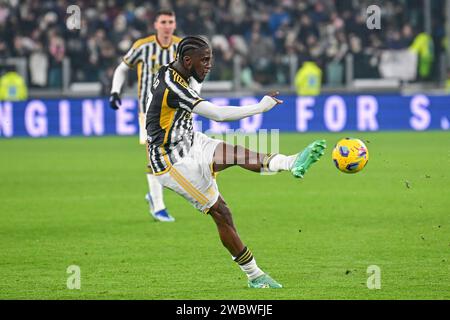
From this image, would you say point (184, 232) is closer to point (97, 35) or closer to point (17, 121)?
point (17, 121)

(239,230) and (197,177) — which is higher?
(197,177)

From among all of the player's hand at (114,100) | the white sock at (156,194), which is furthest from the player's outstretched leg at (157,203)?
the player's hand at (114,100)

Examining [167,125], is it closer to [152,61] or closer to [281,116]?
[152,61]

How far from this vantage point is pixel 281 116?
77.2 feet

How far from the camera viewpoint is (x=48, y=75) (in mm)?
25172

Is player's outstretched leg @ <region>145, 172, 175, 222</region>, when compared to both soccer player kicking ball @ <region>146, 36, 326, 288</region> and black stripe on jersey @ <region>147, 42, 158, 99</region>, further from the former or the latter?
soccer player kicking ball @ <region>146, 36, 326, 288</region>

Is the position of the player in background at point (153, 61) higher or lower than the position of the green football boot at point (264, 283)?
higher

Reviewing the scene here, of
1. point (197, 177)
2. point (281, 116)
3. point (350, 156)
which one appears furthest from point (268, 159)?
point (281, 116)

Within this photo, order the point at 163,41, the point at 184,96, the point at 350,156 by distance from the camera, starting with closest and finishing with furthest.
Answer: the point at 184,96, the point at 350,156, the point at 163,41

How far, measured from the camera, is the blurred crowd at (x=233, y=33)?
82.8 feet

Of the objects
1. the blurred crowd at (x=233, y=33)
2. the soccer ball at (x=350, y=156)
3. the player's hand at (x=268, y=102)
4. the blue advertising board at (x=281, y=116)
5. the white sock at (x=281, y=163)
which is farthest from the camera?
the blurred crowd at (x=233, y=33)

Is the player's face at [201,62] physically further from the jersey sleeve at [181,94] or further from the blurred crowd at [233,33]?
the blurred crowd at [233,33]

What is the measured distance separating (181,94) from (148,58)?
4443mm

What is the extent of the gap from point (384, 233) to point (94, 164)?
28.7 feet
